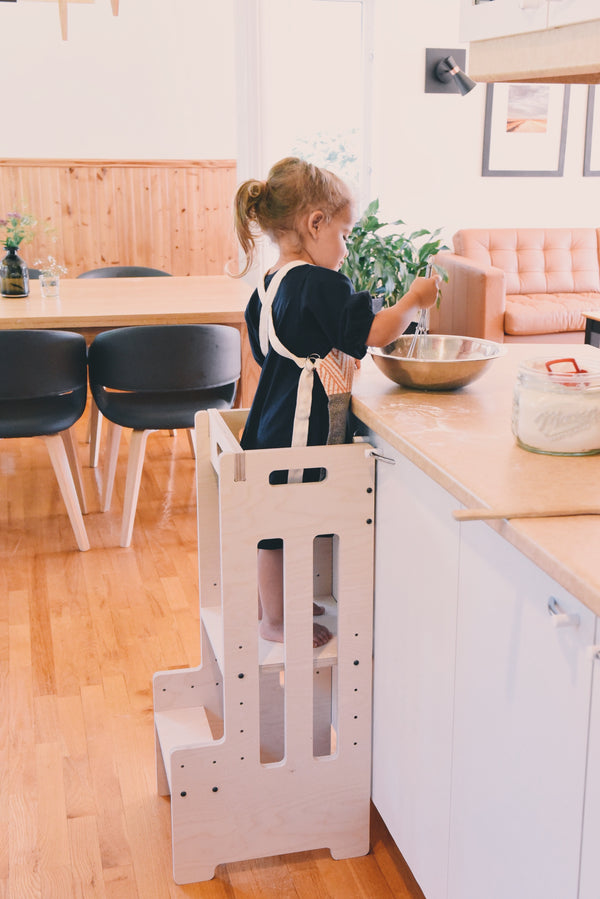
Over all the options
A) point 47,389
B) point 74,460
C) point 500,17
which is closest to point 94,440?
point 74,460

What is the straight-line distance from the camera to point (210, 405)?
3.46 metres

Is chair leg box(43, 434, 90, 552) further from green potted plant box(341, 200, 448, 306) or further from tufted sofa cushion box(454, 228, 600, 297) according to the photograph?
tufted sofa cushion box(454, 228, 600, 297)

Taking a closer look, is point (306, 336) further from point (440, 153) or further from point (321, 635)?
point (440, 153)

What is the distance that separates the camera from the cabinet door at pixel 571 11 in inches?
47.6

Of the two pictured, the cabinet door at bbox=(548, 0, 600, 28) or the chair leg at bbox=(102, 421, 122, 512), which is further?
the chair leg at bbox=(102, 421, 122, 512)

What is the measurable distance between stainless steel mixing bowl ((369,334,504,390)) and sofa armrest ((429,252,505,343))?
11.9ft

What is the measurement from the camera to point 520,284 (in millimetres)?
6070

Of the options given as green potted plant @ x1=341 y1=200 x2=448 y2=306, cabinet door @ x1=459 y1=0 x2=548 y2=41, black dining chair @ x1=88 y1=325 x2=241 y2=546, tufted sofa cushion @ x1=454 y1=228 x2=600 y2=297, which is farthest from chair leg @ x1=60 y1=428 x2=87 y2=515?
tufted sofa cushion @ x1=454 y1=228 x2=600 y2=297

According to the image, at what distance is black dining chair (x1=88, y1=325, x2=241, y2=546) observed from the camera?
3.23m

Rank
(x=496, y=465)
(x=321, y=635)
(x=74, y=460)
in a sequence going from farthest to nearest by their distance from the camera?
(x=74, y=460)
(x=321, y=635)
(x=496, y=465)

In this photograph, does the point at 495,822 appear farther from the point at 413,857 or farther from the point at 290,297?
the point at 290,297

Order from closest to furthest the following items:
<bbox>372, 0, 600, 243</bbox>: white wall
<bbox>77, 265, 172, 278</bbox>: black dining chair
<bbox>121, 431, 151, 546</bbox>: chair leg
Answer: <bbox>121, 431, 151, 546</bbox>: chair leg
<bbox>77, 265, 172, 278</bbox>: black dining chair
<bbox>372, 0, 600, 243</bbox>: white wall

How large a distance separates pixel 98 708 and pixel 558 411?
1501 mm

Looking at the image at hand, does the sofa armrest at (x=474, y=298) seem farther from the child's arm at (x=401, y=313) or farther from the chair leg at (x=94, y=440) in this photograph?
the child's arm at (x=401, y=313)
